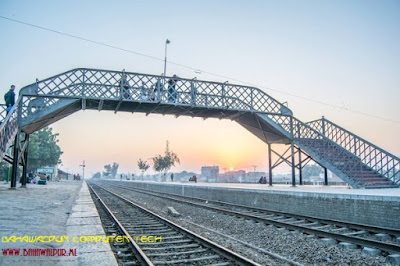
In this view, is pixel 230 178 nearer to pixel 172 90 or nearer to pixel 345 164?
pixel 345 164

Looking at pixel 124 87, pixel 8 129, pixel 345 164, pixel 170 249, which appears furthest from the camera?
pixel 124 87

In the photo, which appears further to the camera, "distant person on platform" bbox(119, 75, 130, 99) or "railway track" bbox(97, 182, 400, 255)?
"distant person on platform" bbox(119, 75, 130, 99)

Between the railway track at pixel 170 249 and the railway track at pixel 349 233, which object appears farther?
the railway track at pixel 349 233

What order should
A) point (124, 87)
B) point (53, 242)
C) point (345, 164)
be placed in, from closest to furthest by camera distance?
1. point (53, 242)
2. point (345, 164)
3. point (124, 87)

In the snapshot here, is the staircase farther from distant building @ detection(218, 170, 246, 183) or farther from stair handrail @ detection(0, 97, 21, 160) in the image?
distant building @ detection(218, 170, 246, 183)

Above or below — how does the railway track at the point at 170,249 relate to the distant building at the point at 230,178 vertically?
above

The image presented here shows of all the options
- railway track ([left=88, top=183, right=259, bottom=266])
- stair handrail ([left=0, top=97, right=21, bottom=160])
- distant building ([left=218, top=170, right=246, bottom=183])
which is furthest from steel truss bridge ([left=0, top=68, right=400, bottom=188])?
distant building ([left=218, top=170, right=246, bottom=183])

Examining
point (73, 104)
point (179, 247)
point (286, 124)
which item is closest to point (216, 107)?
point (286, 124)

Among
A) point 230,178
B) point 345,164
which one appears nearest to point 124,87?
point 345,164

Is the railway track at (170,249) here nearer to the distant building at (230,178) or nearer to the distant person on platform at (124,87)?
the distant person on platform at (124,87)

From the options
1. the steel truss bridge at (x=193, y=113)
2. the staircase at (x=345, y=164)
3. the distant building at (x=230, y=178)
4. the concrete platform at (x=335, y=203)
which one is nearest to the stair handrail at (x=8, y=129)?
the steel truss bridge at (x=193, y=113)

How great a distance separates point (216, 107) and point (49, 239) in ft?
51.0

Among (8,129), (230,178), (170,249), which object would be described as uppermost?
(8,129)

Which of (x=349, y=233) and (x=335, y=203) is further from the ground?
(x=335, y=203)
